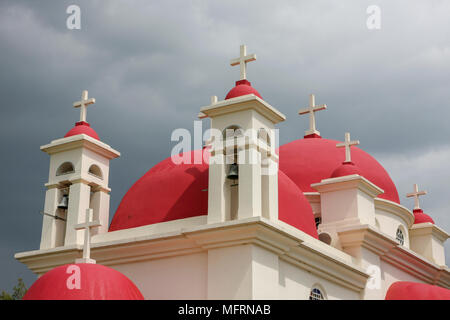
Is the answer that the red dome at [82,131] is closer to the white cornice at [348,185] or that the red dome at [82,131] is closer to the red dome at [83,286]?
the red dome at [83,286]

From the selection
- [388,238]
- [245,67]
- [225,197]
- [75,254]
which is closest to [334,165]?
[388,238]

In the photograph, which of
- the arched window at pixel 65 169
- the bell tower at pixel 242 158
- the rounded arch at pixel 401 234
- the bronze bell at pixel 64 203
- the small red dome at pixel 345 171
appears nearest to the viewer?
the bell tower at pixel 242 158

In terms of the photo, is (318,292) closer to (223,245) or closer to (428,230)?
(223,245)

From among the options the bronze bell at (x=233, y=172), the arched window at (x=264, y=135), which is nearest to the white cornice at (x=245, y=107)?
the arched window at (x=264, y=135)

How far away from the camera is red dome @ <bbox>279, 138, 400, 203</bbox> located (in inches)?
799

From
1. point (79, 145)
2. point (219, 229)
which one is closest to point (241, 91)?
point (219, 229)

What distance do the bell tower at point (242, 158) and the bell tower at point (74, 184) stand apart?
11.1 ft

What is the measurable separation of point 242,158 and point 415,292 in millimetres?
5899

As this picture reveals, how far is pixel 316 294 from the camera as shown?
1520 cm

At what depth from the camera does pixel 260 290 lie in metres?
13.2

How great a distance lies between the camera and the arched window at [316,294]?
15031 millimetres

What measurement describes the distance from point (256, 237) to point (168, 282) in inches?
91.4
